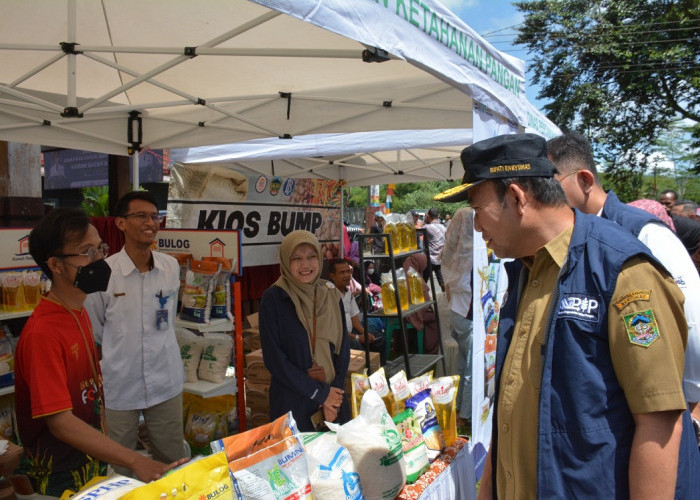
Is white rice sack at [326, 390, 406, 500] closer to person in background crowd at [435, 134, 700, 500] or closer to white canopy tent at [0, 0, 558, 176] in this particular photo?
person in background crowd at [435, 134, 700, 500]

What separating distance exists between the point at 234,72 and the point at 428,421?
2.78 m

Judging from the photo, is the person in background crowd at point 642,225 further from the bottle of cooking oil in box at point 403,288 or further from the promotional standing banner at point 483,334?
the bottle of cooking oil in box at point 403,288

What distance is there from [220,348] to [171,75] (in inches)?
81.2

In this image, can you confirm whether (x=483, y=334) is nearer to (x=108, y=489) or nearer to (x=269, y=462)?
(x=269, y=462)

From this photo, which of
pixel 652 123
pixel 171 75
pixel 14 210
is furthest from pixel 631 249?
pixel 652 123

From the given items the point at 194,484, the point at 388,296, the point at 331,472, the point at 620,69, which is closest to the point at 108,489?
the point at 194,484

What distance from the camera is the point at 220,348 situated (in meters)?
3.42

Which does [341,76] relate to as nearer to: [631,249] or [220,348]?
[220,348]

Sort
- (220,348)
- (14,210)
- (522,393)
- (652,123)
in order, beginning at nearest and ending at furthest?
(522,393), (220,348), (14,210), (652,123)

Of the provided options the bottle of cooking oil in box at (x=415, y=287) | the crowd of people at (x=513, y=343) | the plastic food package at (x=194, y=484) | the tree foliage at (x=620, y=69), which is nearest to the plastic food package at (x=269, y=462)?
the plastic food package at (x=194, y=484)

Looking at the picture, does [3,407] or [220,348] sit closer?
[3,407]

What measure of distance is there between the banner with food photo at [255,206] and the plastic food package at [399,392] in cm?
232

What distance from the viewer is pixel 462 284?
452 centimetres

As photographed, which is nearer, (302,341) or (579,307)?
(579,307)
